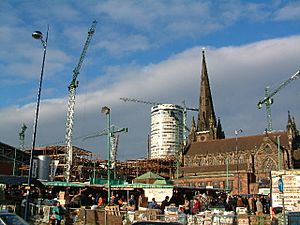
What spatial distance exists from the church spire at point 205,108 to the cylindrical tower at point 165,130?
69.8m

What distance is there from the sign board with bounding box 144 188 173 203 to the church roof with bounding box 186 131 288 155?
56488 millimetres

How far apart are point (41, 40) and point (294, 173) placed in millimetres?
16785

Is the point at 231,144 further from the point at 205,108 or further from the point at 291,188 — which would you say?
the point at 291,188

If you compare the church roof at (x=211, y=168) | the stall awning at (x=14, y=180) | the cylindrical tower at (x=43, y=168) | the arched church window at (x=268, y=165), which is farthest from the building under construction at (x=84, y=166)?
the stall awning at (x=14, y=180)

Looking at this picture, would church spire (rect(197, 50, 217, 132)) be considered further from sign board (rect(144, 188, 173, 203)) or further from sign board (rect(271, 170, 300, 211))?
sign board (rect(271, 170, 300, 211))

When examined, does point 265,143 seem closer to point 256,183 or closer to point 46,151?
point 256,183

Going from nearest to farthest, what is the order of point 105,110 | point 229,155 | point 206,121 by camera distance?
point 105,110
point 229,155
point 206,121

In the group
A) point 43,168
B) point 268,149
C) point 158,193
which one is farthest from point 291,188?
point 268,149

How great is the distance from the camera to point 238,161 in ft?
299

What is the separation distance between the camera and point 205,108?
110 m

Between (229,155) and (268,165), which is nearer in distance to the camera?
(268,165)

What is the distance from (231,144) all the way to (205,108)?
56.0 ft

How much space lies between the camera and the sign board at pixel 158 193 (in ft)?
104

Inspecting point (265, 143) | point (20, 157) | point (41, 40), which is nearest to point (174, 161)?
point (265, 143)
